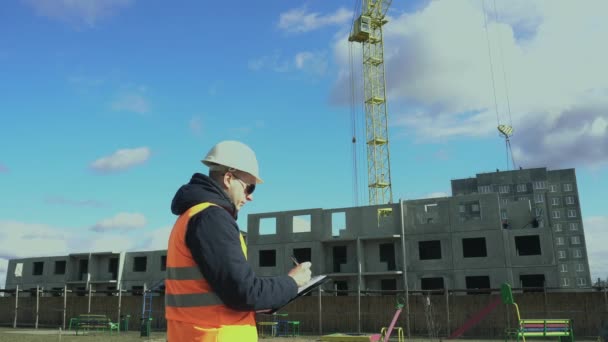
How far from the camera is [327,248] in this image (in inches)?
1624

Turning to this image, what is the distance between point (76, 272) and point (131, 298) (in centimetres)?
3186

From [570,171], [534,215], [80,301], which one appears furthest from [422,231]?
[570,171]

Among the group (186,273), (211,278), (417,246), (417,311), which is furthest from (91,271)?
(211,278)

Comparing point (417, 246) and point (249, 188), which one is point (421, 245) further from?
point (249, 188)

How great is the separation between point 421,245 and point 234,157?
37.4 meters

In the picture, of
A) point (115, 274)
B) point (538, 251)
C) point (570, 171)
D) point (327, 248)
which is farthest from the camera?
point (570, 171)

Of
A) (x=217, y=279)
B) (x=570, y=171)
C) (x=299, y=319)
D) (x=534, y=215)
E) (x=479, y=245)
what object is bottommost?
Result: (x=299, y=319)

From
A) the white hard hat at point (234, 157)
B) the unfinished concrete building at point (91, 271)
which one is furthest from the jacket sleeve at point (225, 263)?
the unfinished concrete building at point (91, 271)

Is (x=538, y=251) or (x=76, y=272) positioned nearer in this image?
(x=538, y=251)

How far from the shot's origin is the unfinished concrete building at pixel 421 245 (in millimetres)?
35188

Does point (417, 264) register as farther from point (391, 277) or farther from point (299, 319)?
point (299, 319)

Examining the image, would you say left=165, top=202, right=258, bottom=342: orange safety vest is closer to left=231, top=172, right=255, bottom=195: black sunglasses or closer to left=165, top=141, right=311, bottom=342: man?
left=165, top=141, right=311, bottom=342: man

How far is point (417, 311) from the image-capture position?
2270 cm

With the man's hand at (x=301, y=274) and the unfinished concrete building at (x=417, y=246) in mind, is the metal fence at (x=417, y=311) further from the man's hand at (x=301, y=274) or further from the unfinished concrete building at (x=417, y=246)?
the man's hand at (x=301, y=274)
